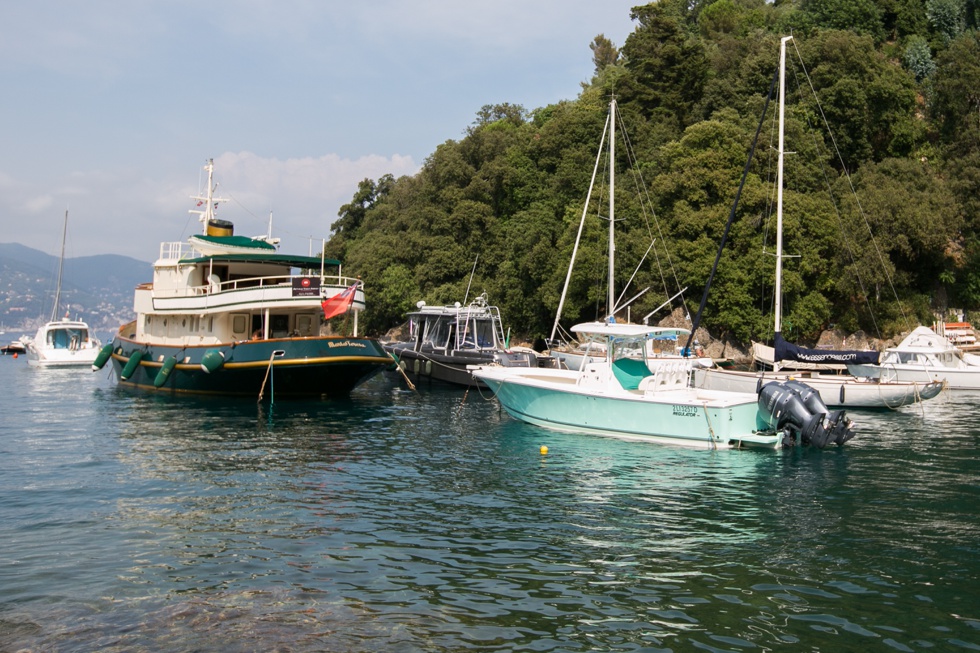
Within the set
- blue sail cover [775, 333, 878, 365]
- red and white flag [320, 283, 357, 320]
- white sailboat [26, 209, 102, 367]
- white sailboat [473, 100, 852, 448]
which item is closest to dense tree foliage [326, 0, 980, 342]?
blue sail cover [775, 333, 878, 365]

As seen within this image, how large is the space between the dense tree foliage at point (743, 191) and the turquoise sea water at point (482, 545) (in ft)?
84.0

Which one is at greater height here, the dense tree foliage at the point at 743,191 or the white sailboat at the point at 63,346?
the dense tree foliage at the point at 743,191

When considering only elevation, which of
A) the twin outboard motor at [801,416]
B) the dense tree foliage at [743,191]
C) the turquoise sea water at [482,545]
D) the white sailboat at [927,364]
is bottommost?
the turquoise sea water at [482,545]

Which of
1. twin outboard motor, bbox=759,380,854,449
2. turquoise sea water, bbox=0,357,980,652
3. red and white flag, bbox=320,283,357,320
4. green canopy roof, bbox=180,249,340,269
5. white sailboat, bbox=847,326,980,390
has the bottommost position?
turquoise sea water, bbox=0,357,980,652

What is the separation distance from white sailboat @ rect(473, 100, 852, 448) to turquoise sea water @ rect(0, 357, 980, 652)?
638 mm

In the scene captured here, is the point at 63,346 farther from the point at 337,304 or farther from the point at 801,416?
the point at 801,416

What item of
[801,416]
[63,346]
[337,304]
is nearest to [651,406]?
[801,416]

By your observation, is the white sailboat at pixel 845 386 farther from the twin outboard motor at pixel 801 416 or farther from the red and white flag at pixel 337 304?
the red and white flag at pixel 337 304

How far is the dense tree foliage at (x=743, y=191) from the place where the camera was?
47.7 meters

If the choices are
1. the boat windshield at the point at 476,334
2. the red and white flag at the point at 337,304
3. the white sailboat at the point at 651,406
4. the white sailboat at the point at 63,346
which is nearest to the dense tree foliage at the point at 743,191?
the boat windshield at the point at 476,334

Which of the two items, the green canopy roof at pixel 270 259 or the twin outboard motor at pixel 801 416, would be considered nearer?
the twin outboard motor at pixel 801 416

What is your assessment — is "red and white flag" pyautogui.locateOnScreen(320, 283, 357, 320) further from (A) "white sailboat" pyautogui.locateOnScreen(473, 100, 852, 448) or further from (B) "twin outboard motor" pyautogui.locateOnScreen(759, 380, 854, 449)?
(B) "twin outboard motor" pyautogui.locateOnScreen(759, 380, 854, 449)

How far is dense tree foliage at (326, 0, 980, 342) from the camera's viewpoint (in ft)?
157

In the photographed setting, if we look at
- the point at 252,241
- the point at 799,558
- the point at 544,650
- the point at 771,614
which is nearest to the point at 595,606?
the point at 544,650
